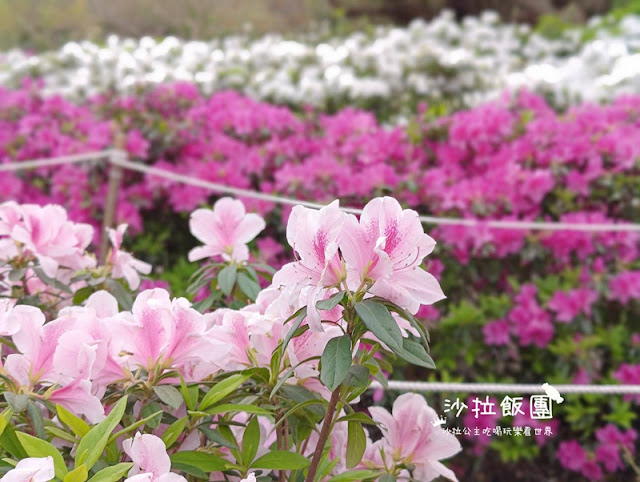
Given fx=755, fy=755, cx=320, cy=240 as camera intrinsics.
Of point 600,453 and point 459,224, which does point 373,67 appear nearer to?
point 459,224

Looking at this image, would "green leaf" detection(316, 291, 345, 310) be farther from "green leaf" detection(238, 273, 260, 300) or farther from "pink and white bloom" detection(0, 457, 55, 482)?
"green leaf" detection(238, 273, 260, 300)

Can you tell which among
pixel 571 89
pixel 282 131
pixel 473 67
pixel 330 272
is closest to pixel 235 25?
pixel 473 67

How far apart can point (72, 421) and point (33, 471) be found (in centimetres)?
11

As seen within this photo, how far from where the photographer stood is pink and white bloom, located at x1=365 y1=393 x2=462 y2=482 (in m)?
0.91

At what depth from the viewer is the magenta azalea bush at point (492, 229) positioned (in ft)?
7.37

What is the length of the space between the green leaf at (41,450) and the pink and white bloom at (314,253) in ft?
0.85

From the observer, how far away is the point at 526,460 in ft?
7.67

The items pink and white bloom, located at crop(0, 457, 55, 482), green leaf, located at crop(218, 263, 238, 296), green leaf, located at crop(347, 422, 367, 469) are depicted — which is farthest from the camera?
green leaf, located at crop(218, 263, 238, 296)

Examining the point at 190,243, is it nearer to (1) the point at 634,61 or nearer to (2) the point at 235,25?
(1) the point at 634,61

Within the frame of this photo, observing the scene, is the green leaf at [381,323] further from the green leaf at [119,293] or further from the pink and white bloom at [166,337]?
the green leaf at [119,293]

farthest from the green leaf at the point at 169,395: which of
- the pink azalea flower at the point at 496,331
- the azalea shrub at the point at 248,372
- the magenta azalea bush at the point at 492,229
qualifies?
the pink azalea flower at the point at 496,331

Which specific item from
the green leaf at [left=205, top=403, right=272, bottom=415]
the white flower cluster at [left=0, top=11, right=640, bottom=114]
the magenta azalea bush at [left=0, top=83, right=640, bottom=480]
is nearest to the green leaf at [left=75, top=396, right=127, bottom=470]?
the green leaf at [left=205, top=403, right=272, bottom=415]

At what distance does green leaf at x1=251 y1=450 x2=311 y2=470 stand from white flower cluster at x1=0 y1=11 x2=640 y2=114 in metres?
3.31

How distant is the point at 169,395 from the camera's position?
0.77m
